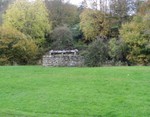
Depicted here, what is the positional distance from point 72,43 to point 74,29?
8.58 ft

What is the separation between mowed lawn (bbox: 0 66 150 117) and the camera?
898cm

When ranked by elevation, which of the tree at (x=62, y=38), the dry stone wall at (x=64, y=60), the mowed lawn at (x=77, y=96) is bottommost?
the dry stone wall at (x=64, y=60)

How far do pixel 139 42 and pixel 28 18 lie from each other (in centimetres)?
1171

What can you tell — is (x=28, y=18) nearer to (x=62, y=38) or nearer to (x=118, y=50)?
(x=62, y=38)

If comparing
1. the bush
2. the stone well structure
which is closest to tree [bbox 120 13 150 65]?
the bush

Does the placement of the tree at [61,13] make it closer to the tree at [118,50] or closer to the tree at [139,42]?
the tree at [118,50]

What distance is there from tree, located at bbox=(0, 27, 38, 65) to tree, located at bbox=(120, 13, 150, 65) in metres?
8.75

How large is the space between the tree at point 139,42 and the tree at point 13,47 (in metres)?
8.75

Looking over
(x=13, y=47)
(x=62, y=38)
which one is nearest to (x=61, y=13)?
(x=62, y=38)

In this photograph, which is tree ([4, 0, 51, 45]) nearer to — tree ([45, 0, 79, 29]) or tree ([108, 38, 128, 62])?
tree ([45, 0, 79, 29])

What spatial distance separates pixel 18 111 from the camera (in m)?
9.12

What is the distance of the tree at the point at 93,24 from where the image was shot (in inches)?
1289

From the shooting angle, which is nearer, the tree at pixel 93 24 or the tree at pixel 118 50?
the tree at pixel 118 50

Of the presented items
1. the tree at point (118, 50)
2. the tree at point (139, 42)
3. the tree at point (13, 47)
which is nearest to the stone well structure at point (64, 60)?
the tree at point (118, 50)
